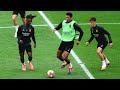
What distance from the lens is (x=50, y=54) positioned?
80.3 feet

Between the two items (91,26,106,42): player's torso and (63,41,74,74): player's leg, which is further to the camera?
(91,26,106,42): player's torso

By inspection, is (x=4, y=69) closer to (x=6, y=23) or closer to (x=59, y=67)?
(x=59, y=67)

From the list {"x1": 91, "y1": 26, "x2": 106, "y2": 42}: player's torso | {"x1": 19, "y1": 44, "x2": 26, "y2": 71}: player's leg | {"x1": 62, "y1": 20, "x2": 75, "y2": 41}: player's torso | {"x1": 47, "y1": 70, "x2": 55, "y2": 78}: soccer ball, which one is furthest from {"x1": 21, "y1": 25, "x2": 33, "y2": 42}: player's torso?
{"x1": 91, "y1": 26, "x2": 106, "y2": 42}: player's torso

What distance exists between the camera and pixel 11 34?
27.4 m

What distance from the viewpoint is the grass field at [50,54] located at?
21781 mm

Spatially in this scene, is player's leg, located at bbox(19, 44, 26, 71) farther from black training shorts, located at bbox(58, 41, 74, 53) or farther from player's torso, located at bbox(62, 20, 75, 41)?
player's torso, located at bbox(62, 20, 75, 41)

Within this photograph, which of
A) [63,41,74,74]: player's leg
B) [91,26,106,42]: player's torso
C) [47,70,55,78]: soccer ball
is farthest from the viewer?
[91,26,106,42]: player's torso

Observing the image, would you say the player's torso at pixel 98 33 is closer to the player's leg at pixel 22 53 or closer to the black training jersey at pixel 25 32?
the black training jersey at pixel 25 32

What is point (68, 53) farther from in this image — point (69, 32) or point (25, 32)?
point (25, 32)

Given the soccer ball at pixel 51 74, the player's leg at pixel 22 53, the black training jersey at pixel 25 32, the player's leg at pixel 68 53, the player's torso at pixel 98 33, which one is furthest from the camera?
the player's torso at pixel 98 33

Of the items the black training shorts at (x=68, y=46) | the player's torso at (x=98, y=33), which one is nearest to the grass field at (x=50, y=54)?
the black training shorts at (x=68, y=46)

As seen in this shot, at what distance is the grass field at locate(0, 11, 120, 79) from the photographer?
71.5 feet
